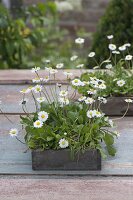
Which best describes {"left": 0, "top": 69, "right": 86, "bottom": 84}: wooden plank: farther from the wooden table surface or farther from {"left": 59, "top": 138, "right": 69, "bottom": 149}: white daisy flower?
{"left": 59, "top": 138, "right": 69, "bottom": 149}: white daisy flower

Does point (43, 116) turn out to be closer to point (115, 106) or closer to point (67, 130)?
point (67, 130)

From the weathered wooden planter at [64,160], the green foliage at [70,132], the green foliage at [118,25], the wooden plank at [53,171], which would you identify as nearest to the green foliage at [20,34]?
the green foliage at [118,25]

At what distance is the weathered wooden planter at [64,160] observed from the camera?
149 centimetres

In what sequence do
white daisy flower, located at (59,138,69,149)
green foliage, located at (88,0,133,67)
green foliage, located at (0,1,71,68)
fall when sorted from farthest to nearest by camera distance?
1. green foliage, located at (0,1,71,68)
2. green foliage, located at (88,0,133,67)
3. white daisy flower, located at (59,138,69,149)

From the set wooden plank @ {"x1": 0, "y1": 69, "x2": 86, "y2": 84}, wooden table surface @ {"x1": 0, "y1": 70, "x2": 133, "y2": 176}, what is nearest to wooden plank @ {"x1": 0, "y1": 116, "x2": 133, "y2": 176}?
wooden table surface @ {"x1": 0, "y1": 70, "x2": 133, "y2": 176}

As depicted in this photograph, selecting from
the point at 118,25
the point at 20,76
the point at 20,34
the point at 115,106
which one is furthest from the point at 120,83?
the point at 20,34

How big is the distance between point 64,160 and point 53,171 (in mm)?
48

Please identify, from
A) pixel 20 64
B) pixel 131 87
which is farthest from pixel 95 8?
pixel 131 87

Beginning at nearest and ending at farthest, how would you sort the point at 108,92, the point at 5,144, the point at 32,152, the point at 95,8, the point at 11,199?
the point at 11,199
the point at 32,152
the point at 5,144
the point at 108,92
the point at 95,8

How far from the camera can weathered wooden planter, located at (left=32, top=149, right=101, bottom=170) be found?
1.49m

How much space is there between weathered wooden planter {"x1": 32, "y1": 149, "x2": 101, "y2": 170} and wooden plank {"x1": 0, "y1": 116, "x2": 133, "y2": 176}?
0.02 metres

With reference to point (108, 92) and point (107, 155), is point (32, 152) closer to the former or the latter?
point (107, 155)

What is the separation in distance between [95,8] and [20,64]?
2.80 metres

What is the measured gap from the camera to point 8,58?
12.4 feet
